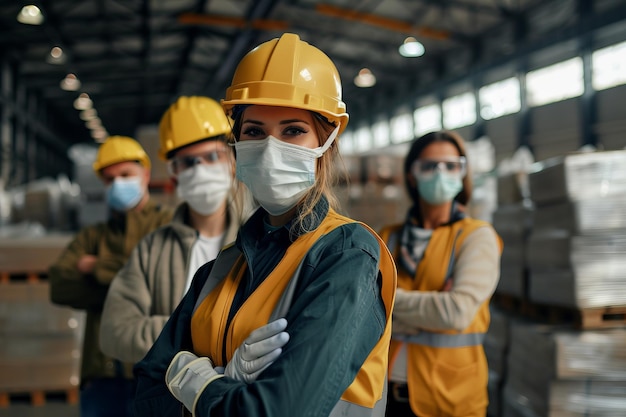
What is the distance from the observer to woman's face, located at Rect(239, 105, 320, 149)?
1.51 m

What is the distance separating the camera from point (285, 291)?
1349 millimetres

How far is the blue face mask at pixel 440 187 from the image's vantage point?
10.1 feet

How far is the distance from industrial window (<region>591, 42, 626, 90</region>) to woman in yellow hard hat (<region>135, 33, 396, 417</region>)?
1194cm

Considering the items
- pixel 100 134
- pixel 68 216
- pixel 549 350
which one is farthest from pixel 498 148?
pixel 100 134

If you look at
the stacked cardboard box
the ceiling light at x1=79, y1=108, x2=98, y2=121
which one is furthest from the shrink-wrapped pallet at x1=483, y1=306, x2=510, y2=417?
the ceiling light at x1=79, y1=108, x2=98, y2=121

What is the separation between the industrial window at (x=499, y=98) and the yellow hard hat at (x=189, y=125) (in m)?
13.8

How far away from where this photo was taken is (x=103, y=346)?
90.5 inches

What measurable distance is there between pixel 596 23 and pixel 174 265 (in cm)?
1192

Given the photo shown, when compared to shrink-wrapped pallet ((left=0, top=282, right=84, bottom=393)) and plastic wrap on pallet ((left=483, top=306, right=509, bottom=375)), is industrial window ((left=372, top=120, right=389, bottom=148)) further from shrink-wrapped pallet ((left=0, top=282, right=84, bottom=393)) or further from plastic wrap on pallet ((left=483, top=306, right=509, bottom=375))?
shrink-wrapped pallet ((left=0, top=282, right=84, bottom=393))

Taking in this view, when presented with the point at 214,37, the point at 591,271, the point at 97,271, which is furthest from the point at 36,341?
the point at 214,37

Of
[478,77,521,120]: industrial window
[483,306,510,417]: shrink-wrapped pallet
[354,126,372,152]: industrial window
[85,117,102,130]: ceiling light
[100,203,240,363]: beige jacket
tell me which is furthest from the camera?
[85,117,102,130]: ceiling light

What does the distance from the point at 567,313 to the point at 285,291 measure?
3480mm

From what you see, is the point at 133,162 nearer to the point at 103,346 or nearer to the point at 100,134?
the point at 103,346

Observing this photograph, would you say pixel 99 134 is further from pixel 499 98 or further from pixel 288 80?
pixel 288 80
